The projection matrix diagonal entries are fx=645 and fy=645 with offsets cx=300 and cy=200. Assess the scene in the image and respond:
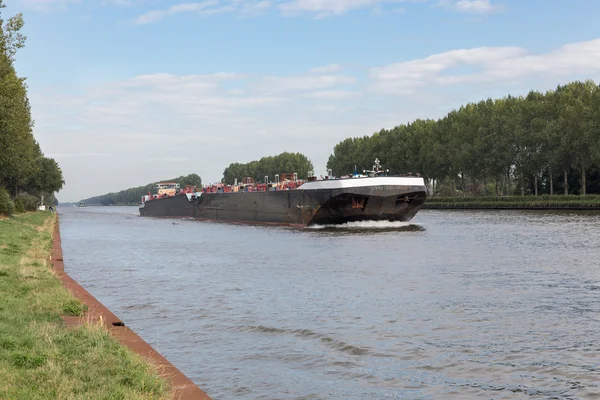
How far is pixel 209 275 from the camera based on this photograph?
2889 centimetres

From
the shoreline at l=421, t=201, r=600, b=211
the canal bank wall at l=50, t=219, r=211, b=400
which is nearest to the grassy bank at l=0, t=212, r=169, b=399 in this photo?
the canal bank wall at l=50, t=219, r=211, b=400

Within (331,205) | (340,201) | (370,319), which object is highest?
(340,201)

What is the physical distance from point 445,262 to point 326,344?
1816cm

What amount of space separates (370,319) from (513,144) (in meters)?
104

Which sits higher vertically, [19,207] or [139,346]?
[19,207]

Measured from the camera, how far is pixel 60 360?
10.3 meters

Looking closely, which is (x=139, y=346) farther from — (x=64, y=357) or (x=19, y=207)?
(x=19, y=207)

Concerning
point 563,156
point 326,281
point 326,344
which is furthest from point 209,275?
point 563,156

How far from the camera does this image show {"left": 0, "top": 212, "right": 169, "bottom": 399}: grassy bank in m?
8.78

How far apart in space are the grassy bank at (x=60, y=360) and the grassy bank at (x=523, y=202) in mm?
89868

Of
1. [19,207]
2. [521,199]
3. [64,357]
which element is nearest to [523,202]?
[521,199]

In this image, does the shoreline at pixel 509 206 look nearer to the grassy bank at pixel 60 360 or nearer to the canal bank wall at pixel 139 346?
the canal bank wall at pixel 139 346

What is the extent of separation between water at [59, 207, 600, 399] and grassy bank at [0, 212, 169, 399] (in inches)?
73.2

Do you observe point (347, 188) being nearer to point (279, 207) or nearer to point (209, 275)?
point (279, 207)
